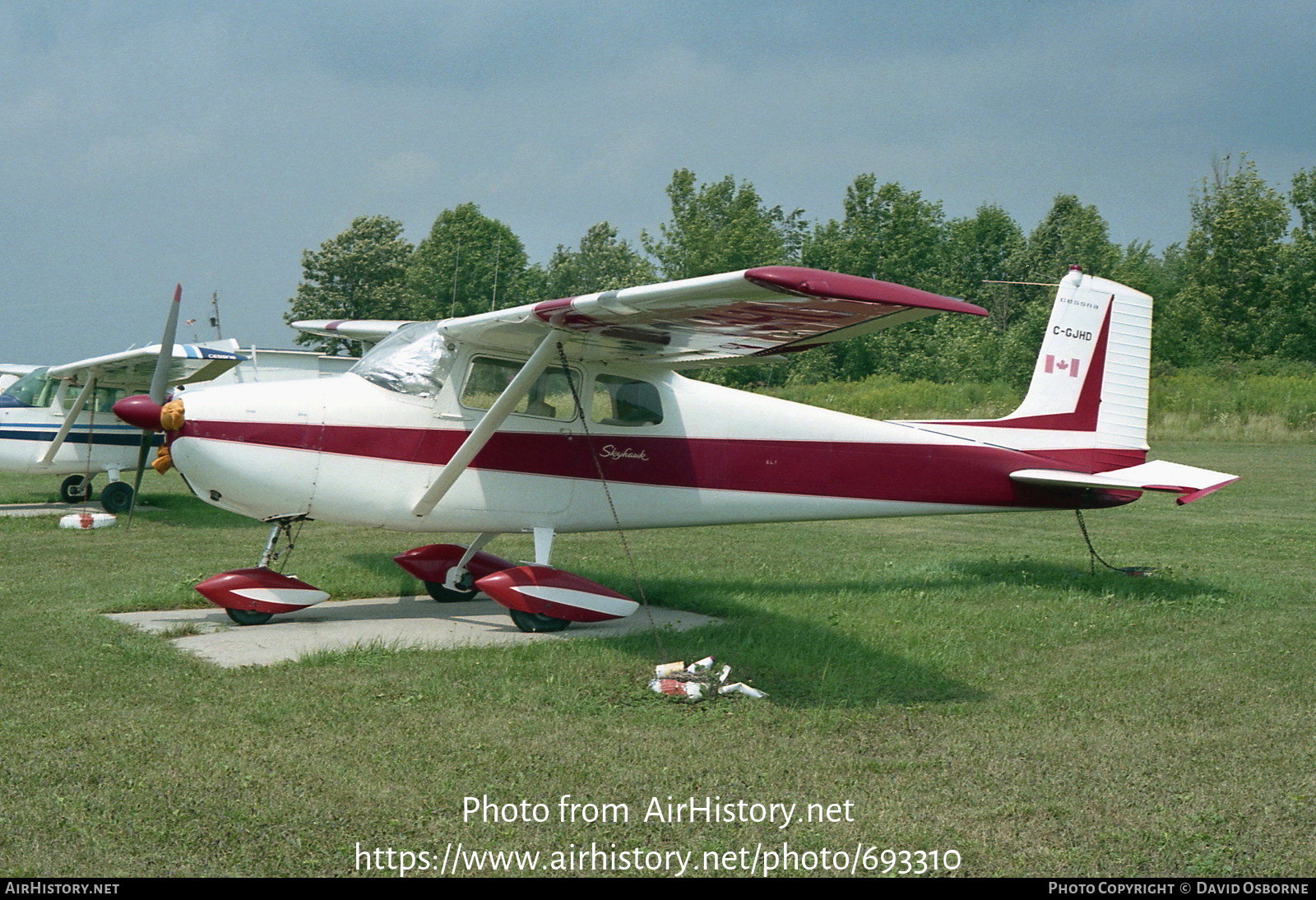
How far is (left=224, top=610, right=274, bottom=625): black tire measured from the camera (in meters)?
7.91

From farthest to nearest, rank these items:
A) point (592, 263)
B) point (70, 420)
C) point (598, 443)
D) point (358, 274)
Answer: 1. point (592, 263)
2. point (358, 274)
3. point (70, 420)
4. point (598, 443)

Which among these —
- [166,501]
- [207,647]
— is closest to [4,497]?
[166,501]

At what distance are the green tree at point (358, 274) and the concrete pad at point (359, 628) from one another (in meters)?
44.7

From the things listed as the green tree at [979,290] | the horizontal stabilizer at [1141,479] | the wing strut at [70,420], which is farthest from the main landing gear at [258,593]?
the green tree at [979,290]

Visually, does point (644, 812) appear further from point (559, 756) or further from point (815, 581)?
point (815, 581)

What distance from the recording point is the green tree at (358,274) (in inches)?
2047

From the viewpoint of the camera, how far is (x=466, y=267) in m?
39.5

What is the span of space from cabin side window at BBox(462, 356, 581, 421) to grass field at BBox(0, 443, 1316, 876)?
197 centimetres

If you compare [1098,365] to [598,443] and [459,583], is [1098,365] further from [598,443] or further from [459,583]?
[459,583]

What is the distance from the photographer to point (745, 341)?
288 inches

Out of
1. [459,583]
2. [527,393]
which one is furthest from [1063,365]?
[459,583]

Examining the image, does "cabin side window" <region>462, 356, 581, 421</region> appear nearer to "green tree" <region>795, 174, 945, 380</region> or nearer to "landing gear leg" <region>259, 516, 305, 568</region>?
"landing gear leg" <region>259, 516, 305, 568</region>

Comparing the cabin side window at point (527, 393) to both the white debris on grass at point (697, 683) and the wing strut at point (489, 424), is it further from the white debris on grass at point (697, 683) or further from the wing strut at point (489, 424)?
the white debris on grass at point (697, 683)

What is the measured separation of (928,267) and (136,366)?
154 ft
